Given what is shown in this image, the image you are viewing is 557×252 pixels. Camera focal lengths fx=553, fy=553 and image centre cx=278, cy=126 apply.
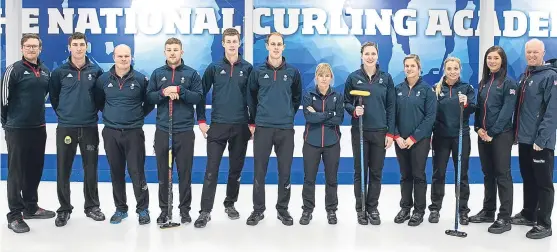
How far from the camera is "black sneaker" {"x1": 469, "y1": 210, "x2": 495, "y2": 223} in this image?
15.3ft

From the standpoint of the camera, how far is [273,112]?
4.36 metres

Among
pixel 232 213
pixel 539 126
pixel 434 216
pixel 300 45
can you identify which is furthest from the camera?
pixel 300 45

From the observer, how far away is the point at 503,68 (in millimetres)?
4410

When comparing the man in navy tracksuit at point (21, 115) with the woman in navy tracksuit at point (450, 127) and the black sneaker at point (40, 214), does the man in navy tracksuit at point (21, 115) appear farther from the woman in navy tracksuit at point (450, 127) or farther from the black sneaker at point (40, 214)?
the woman in navy tracksuit at point (450, 127)

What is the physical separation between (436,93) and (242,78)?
1607 millimetres

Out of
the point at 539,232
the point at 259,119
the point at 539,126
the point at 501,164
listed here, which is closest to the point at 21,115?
the point at 259,119

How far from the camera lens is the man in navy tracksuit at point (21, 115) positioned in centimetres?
430

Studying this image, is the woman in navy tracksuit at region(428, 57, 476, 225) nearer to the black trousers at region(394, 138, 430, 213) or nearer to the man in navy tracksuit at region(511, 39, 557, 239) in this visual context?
the black trousers at region(394, 138, 430, 213)

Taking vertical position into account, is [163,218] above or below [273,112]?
below

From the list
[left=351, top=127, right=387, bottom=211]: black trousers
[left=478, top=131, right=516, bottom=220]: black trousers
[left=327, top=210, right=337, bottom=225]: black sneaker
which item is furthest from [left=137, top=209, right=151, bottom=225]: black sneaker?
[left=478, top=131, right=516, bottom=220]: black trousers

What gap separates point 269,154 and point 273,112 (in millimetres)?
354

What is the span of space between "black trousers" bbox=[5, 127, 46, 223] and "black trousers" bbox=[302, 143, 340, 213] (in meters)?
2.17

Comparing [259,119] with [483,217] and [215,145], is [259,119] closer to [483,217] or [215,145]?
[215,145]

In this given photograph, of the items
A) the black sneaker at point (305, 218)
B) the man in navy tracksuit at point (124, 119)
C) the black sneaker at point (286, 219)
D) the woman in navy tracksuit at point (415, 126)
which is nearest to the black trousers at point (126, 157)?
the man in navy tracksuit at point (124, 119)
